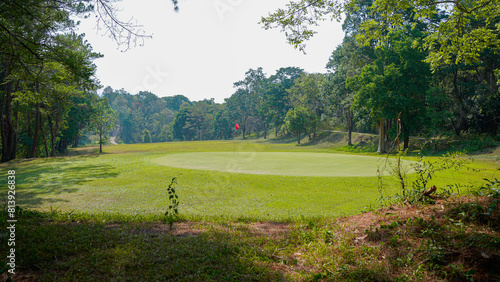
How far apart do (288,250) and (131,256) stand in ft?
8.02

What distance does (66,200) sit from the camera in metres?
8.85

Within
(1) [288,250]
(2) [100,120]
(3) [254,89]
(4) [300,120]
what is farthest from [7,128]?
(3) [254,89]

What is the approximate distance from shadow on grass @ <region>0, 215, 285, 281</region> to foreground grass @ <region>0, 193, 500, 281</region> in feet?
0.04

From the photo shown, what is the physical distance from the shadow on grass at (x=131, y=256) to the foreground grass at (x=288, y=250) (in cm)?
1

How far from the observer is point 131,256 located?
3861mm

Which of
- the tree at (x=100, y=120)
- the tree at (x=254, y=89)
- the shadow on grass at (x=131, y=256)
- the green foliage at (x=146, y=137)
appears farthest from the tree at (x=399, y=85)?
the green foliage at (x=146, y=137)

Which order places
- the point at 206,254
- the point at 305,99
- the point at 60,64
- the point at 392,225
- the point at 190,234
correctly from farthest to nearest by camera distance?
1. the point at 305,99
2. the point at 60,64
3. the point at 190,234
4. the point at 392,225
5. the point at 206,254

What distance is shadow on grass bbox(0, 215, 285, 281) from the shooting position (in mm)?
3393

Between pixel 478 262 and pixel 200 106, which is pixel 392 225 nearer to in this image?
pixel 478 262

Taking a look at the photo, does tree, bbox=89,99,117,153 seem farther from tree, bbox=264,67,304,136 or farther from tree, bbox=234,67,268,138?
tree, bbox=234,67,268,138

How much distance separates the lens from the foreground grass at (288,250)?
3.36 meters

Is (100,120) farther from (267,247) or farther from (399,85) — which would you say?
(267,247)

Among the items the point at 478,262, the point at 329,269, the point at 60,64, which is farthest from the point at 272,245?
the point at 60,64

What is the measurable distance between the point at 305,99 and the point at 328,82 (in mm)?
22106
